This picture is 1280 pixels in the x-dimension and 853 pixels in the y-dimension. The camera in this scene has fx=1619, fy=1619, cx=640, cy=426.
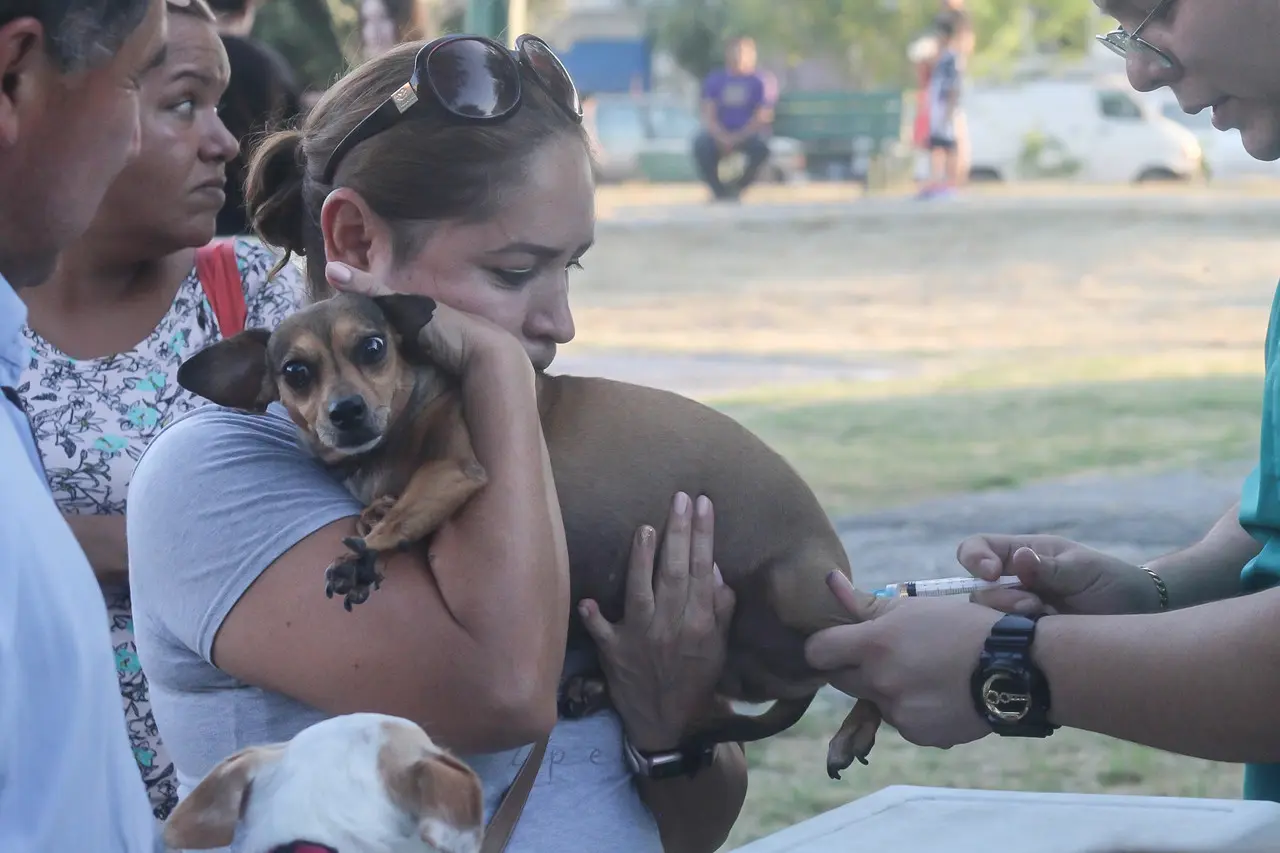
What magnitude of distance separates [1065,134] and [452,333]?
2805 cm

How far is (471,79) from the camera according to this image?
7.39 ft

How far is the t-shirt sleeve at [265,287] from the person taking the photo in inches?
122

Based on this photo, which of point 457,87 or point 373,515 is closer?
point 373,515

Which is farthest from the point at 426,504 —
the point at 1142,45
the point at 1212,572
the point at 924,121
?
the point at 924,121

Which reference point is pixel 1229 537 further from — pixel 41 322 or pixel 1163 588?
pixel 41 322

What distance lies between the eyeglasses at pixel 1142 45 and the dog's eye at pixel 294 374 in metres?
1.22

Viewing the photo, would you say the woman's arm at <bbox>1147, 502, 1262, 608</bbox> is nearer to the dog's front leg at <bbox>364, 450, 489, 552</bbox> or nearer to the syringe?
the syringe

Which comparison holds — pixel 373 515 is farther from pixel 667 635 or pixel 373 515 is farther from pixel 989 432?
pixel 989 432

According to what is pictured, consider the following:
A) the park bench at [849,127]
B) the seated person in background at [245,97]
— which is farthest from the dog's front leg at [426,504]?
the park bench at [849,127]

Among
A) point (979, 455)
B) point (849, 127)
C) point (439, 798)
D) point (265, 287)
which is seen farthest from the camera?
point (849, 127)

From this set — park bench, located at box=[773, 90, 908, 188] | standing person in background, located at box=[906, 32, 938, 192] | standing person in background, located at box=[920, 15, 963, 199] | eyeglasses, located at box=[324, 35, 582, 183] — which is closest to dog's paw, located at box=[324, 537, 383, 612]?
eyeglasses, located at box=[324, 35, 582, 183]

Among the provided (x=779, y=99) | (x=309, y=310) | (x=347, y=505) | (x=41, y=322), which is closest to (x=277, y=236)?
(x=309, y=310)

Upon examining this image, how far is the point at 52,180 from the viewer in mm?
1375

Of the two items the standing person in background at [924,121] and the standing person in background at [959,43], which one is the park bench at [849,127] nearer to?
the standing person in background at [924,121]
